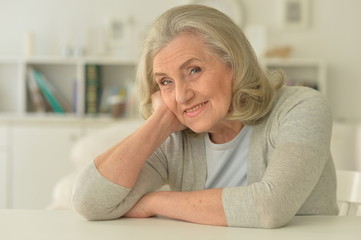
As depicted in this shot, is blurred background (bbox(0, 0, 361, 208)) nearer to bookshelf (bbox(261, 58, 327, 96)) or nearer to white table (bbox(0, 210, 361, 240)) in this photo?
bookshelf (bbox(261, 58, 327, 96))

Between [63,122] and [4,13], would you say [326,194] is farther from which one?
[4,13]

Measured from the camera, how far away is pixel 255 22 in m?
5.01

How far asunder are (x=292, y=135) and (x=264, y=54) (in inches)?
141

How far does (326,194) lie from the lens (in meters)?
1.51

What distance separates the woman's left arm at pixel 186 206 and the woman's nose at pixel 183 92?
24 cm

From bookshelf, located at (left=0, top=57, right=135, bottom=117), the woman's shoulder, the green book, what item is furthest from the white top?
the green book

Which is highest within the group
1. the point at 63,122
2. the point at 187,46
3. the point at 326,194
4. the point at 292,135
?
the point at 187,46

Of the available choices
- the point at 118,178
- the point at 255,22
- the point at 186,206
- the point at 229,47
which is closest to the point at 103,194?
the point at 118,178

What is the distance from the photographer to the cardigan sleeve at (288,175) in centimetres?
124

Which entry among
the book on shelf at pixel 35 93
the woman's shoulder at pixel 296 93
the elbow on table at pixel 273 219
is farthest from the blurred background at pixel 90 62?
the elbow on table at pixel 273 219

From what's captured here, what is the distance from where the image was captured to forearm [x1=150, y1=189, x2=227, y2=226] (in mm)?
1262

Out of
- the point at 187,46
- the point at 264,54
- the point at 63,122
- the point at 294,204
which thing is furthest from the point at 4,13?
the point at 294,204

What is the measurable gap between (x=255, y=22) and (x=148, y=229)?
13.1ft

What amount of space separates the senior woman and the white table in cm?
6
